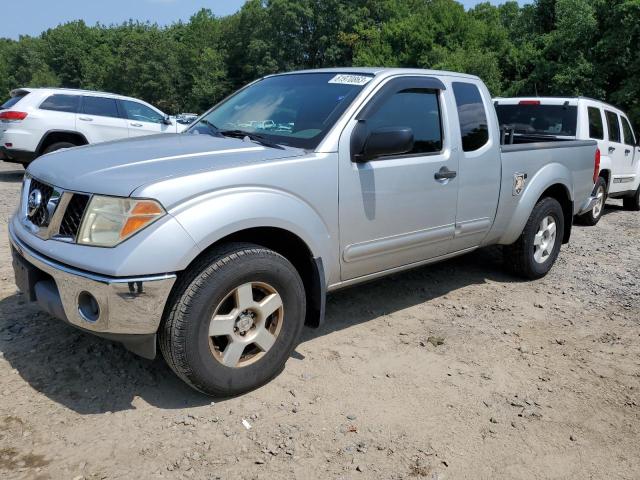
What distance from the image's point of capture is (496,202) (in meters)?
4.57

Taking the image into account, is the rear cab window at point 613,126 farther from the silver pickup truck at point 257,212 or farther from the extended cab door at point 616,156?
the silver pickup truck at point 257,212

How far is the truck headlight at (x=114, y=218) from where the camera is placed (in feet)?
8.46

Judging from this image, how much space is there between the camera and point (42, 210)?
9.86ft

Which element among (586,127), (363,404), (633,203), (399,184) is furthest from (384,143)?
(633,203)

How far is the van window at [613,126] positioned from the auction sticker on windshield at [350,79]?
670 cm

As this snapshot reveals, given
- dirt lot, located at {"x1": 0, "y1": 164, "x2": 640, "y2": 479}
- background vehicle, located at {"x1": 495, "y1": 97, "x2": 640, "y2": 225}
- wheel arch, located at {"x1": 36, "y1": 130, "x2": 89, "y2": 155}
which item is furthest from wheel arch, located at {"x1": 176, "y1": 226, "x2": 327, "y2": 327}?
wheel arch, located at {"x1": 36, "y1": 130, "x2": 89, "y2": 155}

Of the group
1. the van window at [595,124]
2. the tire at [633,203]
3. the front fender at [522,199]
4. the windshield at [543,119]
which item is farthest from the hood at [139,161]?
the tire at [633,203]

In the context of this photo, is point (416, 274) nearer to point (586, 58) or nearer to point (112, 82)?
point (586, 58)

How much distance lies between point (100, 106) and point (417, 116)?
8.95 metres

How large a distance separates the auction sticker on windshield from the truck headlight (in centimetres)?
173

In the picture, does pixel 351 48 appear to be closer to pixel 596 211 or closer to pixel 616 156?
pixel 616 156

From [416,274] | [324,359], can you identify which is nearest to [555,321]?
[416,274]

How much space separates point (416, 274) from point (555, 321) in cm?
141

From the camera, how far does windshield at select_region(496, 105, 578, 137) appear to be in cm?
804
